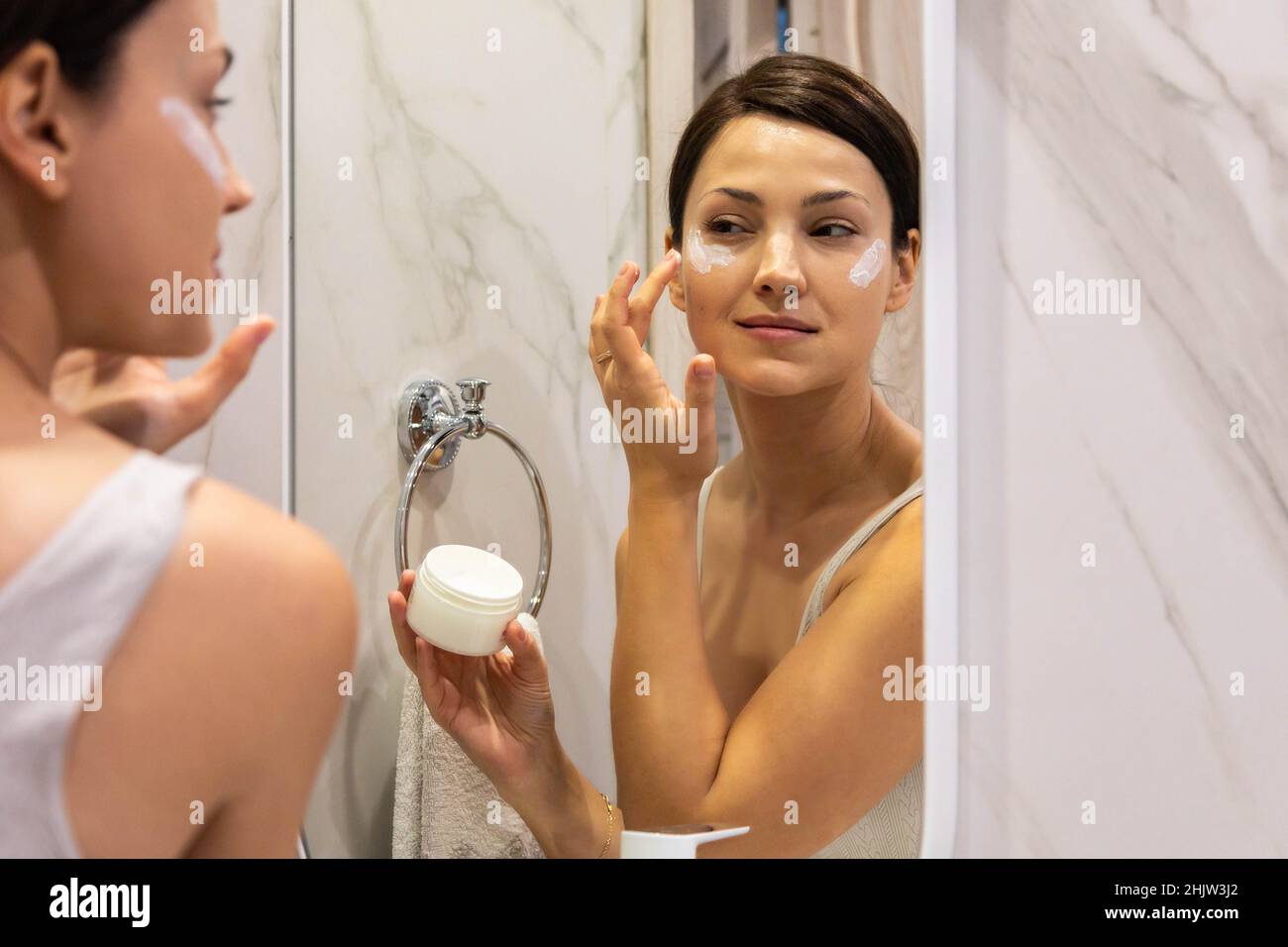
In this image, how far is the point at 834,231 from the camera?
707 millimetres

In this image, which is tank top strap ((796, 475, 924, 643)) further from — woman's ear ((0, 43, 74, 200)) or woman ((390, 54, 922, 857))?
woman's ear ((0, 43, 74, 200))

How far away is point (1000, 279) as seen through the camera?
73 cm

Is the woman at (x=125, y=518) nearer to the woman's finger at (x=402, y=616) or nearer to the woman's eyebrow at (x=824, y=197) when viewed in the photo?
the woman's finger at (x=402, y=616)

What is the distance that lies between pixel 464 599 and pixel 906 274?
32 centimetres

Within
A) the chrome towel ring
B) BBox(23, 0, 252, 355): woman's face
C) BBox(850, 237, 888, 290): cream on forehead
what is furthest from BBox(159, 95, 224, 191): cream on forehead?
BBox(850, 237, 888, 290): cream on forehead

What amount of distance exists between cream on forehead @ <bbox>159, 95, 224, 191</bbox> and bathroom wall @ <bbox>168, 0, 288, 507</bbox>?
1cm

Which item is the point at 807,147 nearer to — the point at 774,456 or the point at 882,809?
the point at 774,456

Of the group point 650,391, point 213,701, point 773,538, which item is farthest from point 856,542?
point 213,701

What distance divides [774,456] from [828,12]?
Answer: 10.4 inches

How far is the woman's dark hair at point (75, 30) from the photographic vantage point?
570mm

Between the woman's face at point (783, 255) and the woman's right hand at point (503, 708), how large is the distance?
213 millimetres

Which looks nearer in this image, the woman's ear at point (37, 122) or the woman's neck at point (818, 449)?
the woman's ear at point (37, 122)

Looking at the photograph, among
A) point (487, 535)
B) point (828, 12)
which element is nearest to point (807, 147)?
point (828, 12)

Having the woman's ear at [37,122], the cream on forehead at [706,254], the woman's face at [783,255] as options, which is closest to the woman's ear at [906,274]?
the woman's face at [783,255]
